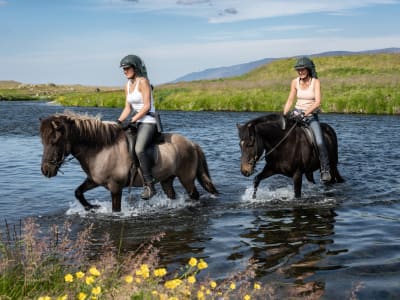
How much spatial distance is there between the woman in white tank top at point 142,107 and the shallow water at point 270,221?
1087 millimetres

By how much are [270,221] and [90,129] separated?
12.7 feet

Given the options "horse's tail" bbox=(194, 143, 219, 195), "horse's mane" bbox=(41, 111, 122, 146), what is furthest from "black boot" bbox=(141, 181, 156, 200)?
"horse's tail" bbox=(194, 143, 219, 195)

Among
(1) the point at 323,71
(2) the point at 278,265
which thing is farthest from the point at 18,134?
(1) the point at 323,71

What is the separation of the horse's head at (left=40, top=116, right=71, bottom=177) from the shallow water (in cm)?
130

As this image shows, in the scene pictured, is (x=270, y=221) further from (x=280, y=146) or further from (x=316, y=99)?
(x=316, y=99)

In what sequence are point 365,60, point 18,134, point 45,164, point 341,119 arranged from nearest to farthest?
point 45,164
point 18,134
point 341,119
point 365,60

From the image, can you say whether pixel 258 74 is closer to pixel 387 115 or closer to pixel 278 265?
pixel 387 115

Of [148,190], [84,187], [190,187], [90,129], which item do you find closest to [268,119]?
[190,187]

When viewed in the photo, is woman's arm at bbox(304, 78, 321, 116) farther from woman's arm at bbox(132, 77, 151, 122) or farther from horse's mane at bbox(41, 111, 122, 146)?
horse's mane at bbox(41, 111, 122, 146)

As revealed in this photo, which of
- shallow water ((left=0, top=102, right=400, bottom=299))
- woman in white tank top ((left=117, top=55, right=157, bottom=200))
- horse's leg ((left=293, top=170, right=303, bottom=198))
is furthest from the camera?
horse's leg ((left=293, top=170, right=303, bottom=198))

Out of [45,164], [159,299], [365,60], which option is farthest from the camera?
[365,60]

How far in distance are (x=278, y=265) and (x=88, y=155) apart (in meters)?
4.20

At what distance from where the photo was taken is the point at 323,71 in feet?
228

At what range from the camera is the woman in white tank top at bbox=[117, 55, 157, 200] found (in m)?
9.02
